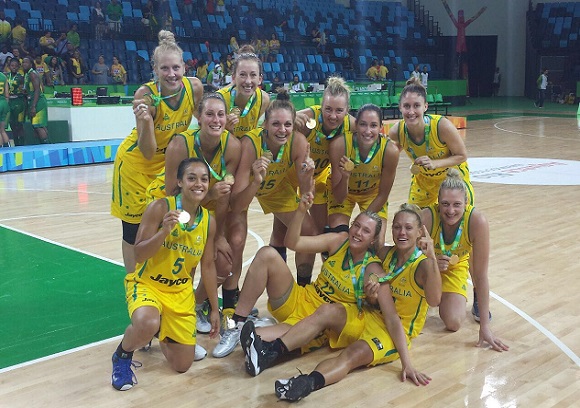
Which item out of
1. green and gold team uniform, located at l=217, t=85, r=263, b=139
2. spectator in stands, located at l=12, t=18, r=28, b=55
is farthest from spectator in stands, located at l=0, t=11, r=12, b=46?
green and gold team uniform, located at l=217, t=85, r=263, b=139

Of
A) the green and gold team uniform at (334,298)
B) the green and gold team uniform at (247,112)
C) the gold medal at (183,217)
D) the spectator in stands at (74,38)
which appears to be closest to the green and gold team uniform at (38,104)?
the spectator in stands at (74,38)

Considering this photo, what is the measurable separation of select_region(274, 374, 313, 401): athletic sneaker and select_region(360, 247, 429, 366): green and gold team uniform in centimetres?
50

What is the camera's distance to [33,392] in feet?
10.7

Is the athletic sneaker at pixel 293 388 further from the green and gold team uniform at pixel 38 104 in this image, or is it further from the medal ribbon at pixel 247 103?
the green and gold team uniform at pixel 38 104

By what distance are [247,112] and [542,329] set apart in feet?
6.98

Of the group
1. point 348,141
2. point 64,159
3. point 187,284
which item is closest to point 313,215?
point 348,141

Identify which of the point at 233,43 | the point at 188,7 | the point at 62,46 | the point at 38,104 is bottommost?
the point at 38,104

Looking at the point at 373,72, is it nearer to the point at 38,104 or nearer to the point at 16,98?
the point at 38,104

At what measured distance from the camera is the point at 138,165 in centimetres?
432

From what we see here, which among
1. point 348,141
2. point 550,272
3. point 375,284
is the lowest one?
point 550,272

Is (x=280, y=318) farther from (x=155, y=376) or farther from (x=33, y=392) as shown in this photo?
(x=33, y=392)

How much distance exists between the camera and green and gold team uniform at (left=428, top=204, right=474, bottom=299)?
3.99 m

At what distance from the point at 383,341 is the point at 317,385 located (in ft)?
1.62

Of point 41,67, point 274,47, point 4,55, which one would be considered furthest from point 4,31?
point 274,47
